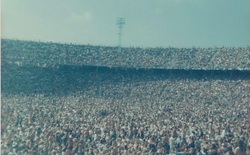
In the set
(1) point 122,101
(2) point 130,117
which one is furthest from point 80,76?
(2) point 130,117

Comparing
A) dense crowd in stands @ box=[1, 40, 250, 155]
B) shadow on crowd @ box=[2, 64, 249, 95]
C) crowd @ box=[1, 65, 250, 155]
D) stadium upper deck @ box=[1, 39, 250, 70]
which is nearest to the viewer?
crowd @ box=[1, 65, 250, 155]

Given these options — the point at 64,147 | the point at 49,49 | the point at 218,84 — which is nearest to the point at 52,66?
the point at 49,49

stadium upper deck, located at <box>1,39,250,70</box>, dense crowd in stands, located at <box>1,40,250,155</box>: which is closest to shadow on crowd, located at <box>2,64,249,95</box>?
dense crowd in stands, located at <box>1,40,250,155</box>

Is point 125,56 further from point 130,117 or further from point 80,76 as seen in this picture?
point 130,117

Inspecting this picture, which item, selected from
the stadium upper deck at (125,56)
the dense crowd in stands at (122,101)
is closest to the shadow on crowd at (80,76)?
the dense crowd in stands at (122,101)

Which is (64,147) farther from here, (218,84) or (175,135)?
(218,84)

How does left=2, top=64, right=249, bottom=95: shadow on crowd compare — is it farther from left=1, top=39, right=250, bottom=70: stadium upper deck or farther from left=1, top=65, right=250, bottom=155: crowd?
left=1, top=39, right=250, bottom=70: stadium upper deck
